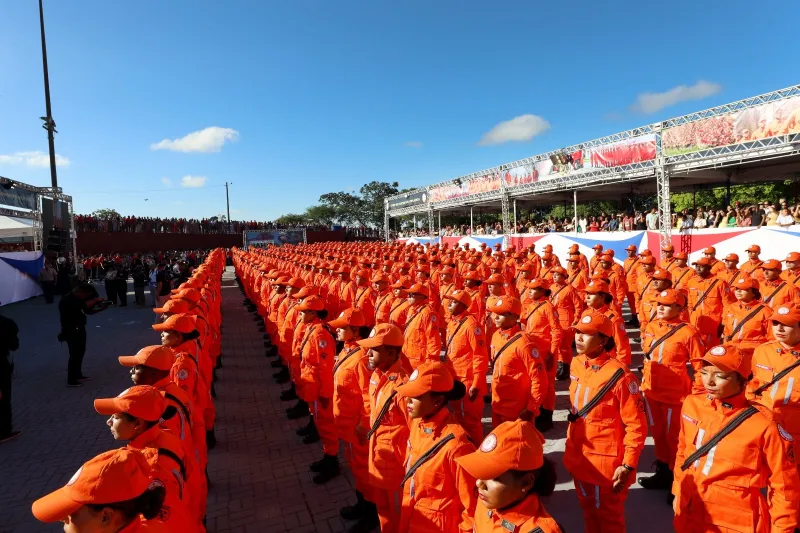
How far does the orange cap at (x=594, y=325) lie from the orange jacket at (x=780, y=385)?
1.39 m

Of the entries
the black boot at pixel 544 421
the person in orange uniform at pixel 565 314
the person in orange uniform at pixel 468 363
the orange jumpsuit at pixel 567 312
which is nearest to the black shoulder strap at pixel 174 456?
the person in orange uniform at pixel 468 363

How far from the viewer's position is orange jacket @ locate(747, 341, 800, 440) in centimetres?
314

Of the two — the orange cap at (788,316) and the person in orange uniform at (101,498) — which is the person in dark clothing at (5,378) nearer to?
the person in orange uniform at (101,498)

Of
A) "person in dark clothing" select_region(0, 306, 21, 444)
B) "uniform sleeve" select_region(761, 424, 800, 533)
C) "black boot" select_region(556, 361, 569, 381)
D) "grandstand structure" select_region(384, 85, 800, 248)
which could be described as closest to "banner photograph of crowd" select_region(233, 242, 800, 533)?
"uniform sleeve" select_region(761, 424, 800, 533)

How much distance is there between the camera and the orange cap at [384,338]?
311 centimetres

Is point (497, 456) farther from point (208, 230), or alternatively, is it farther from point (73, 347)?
point (208, 230)

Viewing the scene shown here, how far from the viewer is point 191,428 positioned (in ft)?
11.0

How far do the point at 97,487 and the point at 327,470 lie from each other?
3101 mm

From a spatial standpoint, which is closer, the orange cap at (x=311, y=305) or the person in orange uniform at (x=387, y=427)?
the person in orange uniform at (x=387, y=427)

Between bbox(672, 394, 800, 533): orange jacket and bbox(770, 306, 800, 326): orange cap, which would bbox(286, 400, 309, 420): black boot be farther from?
bbox(770, 306, 800, 326): orange cap

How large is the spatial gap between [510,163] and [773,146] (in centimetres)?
937

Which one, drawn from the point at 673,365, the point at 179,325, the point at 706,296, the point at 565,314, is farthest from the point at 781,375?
the point at 179,325

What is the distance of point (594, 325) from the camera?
9.71 feet

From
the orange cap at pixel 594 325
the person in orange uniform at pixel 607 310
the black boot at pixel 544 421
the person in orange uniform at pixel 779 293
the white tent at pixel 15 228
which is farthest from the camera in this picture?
the white tent at pixel 15 228
